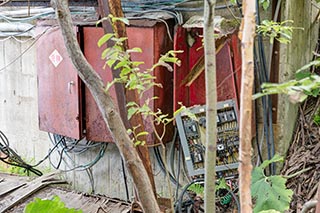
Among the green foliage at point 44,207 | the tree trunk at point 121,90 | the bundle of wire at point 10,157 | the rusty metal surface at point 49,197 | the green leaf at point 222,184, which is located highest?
the tree trunk at point 121,90

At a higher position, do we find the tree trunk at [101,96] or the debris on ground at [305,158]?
the tree trunk at [101,96]

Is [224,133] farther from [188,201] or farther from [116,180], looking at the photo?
[116,180]

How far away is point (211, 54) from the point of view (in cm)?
108

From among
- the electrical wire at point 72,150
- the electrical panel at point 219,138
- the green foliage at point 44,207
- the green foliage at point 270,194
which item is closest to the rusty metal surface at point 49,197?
the electrical wire at point 72,150

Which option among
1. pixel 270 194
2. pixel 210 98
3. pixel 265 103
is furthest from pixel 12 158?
pixel 210 98

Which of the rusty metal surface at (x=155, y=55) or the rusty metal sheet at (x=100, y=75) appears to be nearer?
the rusty metal surface at (x=155, y=55)

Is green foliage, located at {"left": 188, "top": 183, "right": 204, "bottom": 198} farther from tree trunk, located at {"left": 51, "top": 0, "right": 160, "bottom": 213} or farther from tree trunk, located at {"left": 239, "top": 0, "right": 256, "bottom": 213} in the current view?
tree trunk, located at {"left": 239, "top": 0, "right": 256, "bottom": 213}

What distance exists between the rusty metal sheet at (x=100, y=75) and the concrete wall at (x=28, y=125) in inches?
19.3

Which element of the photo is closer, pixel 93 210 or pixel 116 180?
pixel 93 210

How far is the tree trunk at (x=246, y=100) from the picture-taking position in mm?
864

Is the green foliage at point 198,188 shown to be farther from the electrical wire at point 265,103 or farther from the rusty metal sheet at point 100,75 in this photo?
the rusty metal sheet at point 100,75

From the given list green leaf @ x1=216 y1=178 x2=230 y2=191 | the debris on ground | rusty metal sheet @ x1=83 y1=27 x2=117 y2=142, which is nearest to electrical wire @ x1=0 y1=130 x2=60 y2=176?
rusty metal sheet @ x1=83 y1=27 x2=117 y2=142

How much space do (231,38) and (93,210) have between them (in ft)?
5.97

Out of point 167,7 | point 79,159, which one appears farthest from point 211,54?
point 79,159
